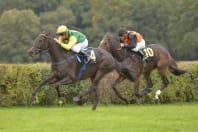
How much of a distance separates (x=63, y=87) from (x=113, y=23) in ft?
160

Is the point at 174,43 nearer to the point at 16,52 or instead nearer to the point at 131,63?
the point at 16,52

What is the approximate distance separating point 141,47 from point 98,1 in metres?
54.2

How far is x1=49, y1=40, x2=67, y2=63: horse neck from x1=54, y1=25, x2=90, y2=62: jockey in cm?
10

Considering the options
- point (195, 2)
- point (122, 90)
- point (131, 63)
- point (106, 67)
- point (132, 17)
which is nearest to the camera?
point (106, 67)

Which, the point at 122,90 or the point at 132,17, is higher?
the point at 132,17

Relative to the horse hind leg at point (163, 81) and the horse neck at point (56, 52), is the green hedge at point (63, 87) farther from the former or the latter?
the horse neck at point (56, 52)

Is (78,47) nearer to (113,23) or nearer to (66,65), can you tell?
(66,65)

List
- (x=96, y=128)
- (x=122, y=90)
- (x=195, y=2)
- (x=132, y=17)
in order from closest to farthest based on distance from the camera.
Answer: (x=96, y=128) < (x=122, y=90) < (x=195, y=2) < (x=132, y=17)

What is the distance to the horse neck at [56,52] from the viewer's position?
44.8ft

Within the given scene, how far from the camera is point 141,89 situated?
17.8 metres

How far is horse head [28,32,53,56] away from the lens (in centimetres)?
1355

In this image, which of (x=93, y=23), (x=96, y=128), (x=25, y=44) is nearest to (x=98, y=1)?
(x=93, y=23)

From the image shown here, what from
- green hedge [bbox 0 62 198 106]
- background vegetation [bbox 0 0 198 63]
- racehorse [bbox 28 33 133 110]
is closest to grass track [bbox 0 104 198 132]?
racehorse [bbox 28 33 133 110]

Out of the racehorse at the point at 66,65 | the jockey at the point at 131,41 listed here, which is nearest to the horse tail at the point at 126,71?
the jockey at the point at 131,41
